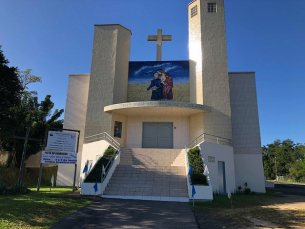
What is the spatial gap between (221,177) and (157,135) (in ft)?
20.4

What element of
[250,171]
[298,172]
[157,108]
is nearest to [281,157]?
[298,172]

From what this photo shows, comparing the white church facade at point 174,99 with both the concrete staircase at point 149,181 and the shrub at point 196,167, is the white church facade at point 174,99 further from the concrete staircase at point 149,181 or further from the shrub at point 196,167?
the shrub at point 196,167

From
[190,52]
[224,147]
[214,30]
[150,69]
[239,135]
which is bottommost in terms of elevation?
[224,147]

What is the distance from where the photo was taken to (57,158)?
12656 millimetres

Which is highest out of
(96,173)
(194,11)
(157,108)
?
(194,11)

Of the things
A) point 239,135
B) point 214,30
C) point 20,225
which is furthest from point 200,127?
point 20,225

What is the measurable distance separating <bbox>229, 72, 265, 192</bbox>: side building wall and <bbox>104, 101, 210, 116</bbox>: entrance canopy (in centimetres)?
350

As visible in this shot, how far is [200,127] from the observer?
1719 centimetres

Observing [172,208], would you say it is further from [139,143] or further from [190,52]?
[190,52]

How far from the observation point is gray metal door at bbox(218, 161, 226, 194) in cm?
1416

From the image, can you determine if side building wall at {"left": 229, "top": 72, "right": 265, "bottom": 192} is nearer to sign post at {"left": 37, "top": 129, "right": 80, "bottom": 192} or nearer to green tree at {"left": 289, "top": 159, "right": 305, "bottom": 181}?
sign post at {"left": 37, "top": 129, "right": 80, "bottom": 192}

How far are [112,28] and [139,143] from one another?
1055 centimetres

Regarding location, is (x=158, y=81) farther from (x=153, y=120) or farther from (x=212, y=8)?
(x=212, y=8)

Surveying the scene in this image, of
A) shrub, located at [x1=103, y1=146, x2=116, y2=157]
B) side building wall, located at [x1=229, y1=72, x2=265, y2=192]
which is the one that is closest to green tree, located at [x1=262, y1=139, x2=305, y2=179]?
side building wall, located at [x1=229, y1=72, x2=265, y2=192]
